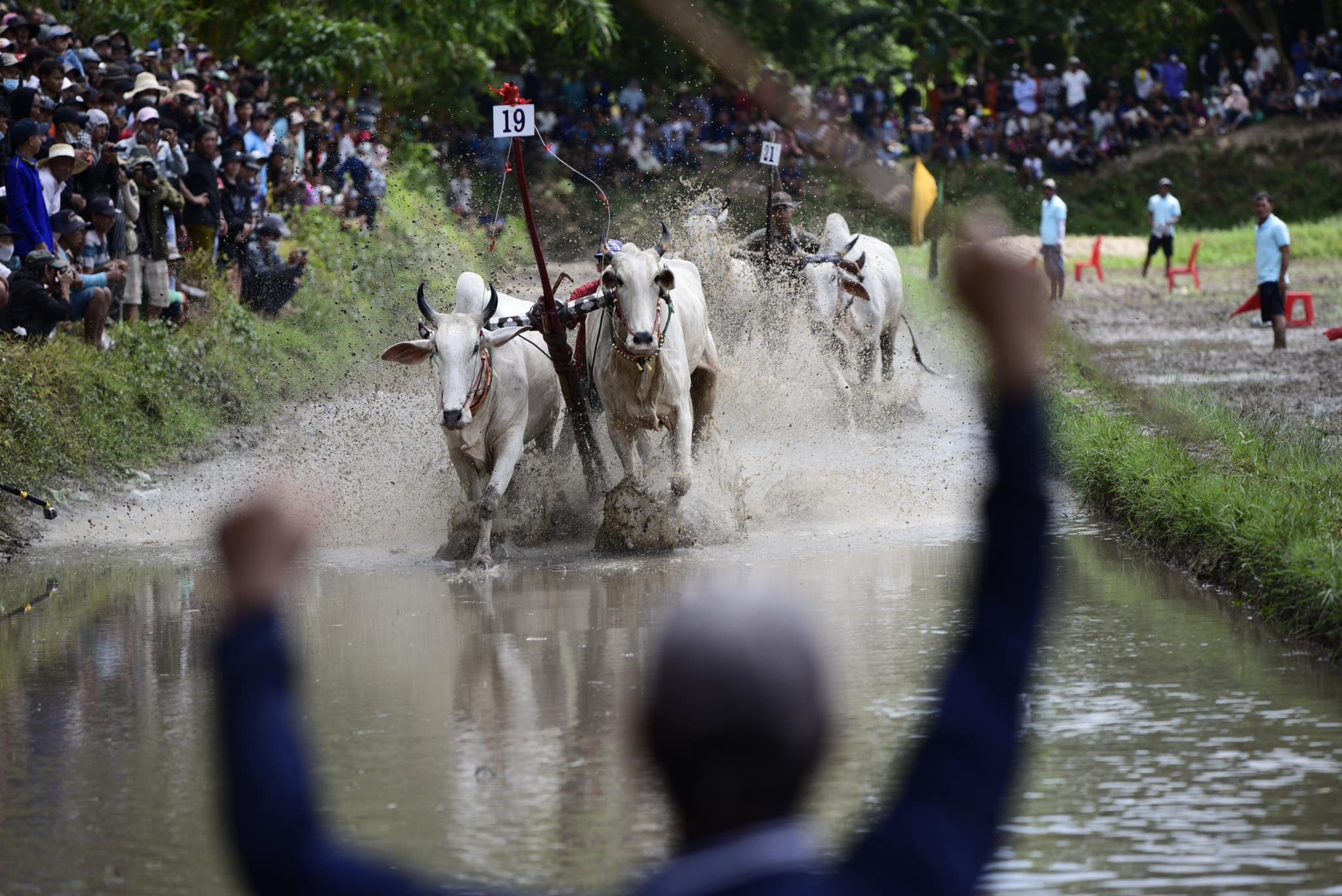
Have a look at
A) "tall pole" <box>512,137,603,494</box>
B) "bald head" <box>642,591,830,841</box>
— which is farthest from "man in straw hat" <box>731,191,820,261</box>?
"bald head" <box>642,591,830,841</box>

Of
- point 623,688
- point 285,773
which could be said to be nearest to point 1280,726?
point 623,688

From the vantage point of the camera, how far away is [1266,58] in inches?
1598

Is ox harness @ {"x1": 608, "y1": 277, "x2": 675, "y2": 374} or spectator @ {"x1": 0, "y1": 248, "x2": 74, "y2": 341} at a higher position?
spectator @ {"x1": 0, "y1": 248, "x2": 74, "y2": 341}

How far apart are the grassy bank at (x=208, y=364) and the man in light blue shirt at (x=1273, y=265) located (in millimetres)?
8527

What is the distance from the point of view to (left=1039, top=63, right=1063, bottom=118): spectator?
38719mm

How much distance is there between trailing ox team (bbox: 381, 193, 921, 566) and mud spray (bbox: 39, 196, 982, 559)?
0.19m

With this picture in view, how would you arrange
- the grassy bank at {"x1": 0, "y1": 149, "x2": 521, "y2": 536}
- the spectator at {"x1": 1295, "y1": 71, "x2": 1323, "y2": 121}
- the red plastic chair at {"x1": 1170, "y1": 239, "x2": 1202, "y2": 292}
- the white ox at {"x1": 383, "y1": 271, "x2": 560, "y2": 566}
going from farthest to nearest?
the spectator at {"x1": 1295, "y1": 71, "x2": 1323, "y2": 121}, the red plastic chair at {"x1": 1170, "y1": 239, "x2": 1202, "y2": 292}, the grassy bank at {"x1": 0, "y1": 149, "x2": 521, "y2": 536}, the white ox at {"x1": 383, "y1": 271, "x2": 560, "y2": 566}

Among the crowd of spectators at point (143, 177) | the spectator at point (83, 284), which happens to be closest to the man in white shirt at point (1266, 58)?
the crowd of spectators at point (143, 177)

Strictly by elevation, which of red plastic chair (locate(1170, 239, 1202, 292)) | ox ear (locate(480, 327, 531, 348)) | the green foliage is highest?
the green foliage

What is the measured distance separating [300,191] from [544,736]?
1479 centimetres

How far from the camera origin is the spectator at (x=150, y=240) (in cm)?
1498

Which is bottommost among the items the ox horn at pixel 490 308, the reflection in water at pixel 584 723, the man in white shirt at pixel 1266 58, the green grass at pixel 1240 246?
the reflection in water at pixel 584 723

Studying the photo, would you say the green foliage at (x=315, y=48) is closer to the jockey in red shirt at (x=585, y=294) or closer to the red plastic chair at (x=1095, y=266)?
the red plastic chair at (x=1095, y=266)

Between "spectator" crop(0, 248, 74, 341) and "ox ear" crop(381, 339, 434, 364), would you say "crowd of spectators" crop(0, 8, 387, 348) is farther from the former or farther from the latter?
"ox ear" crop(381, 339, 434, 364)
